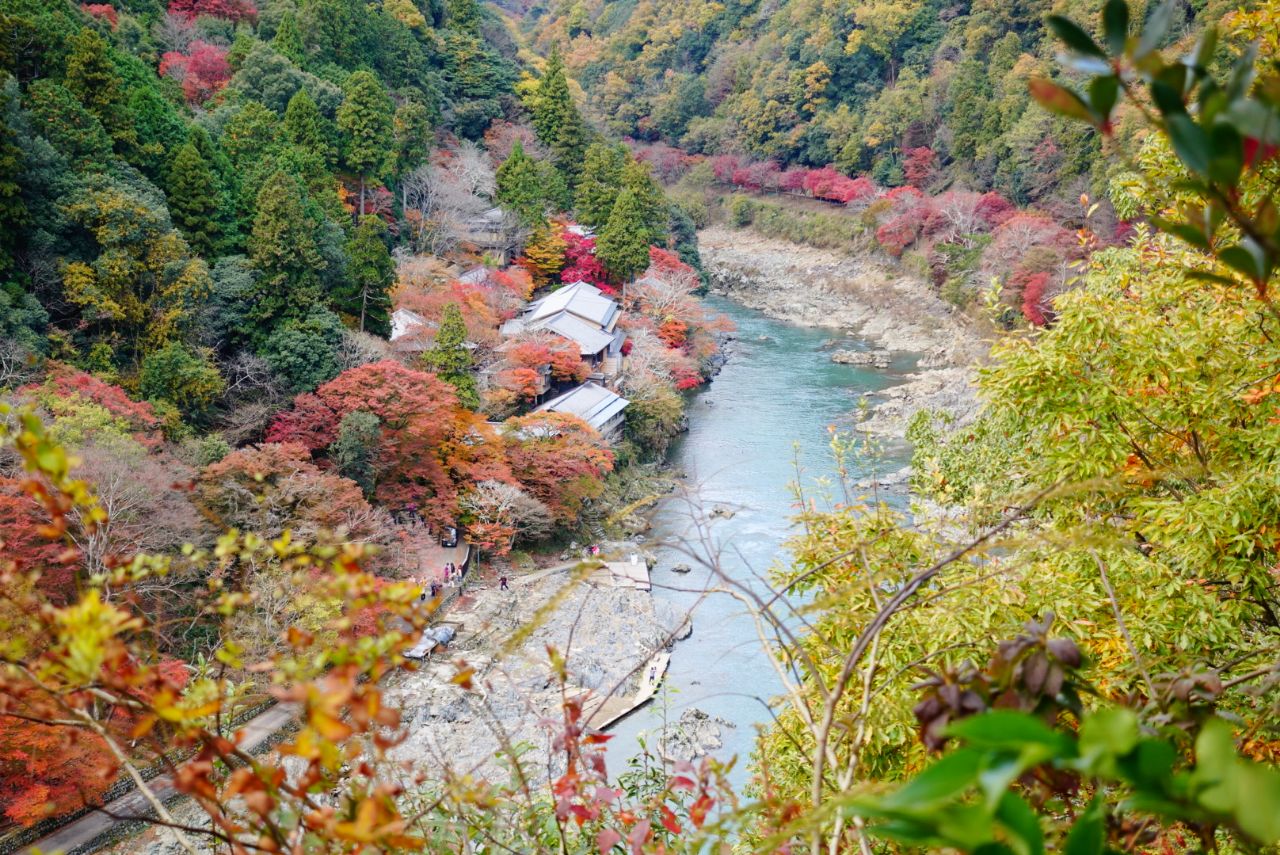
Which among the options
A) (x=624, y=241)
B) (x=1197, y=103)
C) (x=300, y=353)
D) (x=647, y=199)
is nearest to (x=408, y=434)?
(x=300, y=353)

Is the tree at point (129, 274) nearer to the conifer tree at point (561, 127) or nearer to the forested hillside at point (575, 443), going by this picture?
the forested hillside at point (575, 443)

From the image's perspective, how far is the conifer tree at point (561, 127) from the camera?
26.9 m

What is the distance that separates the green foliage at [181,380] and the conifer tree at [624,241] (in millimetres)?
12375

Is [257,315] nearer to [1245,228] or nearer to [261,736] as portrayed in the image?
[261,736]

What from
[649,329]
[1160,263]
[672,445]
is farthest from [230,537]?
[649,329]

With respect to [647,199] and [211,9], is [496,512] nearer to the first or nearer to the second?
[647,199]

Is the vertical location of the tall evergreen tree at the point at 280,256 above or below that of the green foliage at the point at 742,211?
above

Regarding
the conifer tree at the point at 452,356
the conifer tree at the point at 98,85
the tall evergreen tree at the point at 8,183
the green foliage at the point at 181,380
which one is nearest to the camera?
the tall evergreen tree at the point at 8,183

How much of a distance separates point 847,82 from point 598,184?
18896 millimetres

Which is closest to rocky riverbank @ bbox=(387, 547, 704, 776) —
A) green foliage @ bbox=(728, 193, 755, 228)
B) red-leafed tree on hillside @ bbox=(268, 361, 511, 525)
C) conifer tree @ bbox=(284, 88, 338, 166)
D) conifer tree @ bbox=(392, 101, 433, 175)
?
red-leafed tree on hillside @ bbox=(268, 361, 511, 525)

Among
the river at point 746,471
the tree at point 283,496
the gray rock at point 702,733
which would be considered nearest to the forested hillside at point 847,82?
the river at point 746,471

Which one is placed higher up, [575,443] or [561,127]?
[561,127]

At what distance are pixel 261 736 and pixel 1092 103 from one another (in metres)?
11.2

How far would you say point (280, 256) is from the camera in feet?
46.3
